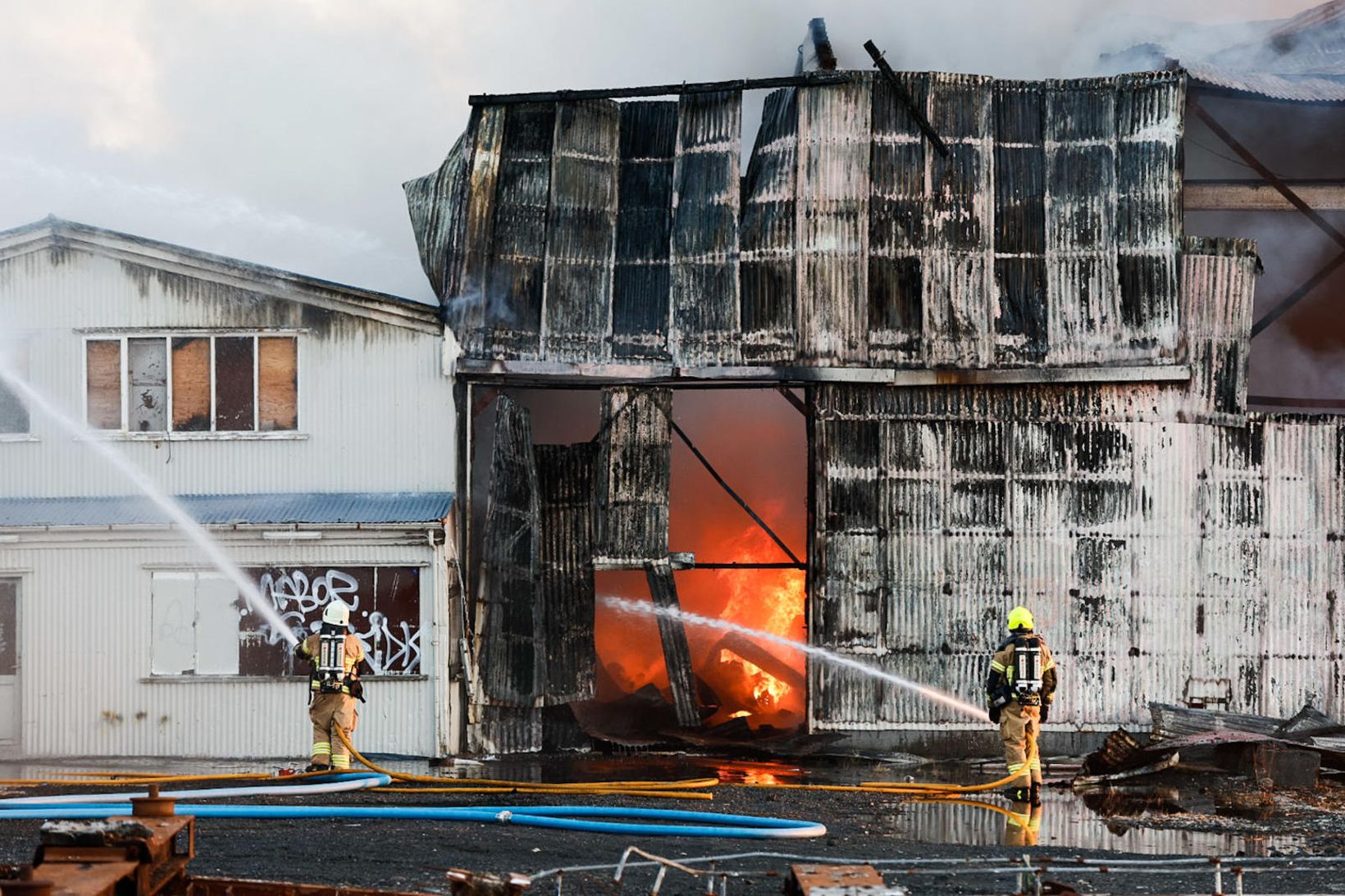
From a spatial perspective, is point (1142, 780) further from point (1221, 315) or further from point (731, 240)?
point (731, 240)

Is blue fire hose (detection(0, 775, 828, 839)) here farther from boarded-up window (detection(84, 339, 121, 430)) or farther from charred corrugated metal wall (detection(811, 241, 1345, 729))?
boarded-up window (detection(84, 339, 121, 430))

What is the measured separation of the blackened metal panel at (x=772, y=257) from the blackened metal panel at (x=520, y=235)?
2.72m

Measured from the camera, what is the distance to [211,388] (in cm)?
1966

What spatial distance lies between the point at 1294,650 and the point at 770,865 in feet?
36.1

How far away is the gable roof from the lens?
19.4m

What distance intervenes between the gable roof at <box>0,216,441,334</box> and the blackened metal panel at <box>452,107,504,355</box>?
39 cm

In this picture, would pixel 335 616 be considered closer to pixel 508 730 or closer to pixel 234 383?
pixel 508 730

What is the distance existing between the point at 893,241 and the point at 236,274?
335 inches

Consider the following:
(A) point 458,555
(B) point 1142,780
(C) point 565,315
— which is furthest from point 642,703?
(B) point 1142,780

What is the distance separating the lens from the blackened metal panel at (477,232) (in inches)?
779

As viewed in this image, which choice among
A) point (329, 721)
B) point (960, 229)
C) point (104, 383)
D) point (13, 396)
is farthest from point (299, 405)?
point (960, 229)

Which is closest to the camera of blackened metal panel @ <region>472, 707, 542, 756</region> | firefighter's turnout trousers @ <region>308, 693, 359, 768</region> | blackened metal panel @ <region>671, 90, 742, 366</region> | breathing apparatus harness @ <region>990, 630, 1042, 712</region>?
breathing apparatus harness @ <region>990, 630, 1042, 712</region>

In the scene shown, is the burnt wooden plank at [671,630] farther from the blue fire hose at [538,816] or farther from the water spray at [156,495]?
the blue fire hose at [538,816]

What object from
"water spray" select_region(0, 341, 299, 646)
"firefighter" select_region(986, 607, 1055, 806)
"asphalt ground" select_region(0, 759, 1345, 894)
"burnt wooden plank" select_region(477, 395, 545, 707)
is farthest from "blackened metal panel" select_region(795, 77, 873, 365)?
"water spray" select_region(0, 341, 299, 646)
